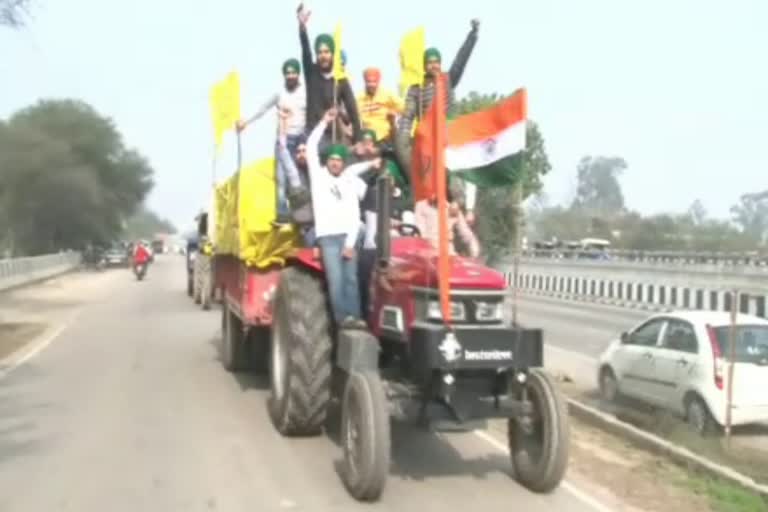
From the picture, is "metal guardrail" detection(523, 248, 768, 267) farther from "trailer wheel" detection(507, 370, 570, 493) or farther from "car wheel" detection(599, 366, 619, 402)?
"trailer wheel" detection(507, 370, 570, 493)

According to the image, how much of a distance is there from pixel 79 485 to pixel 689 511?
14.9 ft

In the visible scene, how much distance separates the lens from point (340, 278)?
31.3 ft

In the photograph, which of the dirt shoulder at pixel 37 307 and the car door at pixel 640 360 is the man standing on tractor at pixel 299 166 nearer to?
the car door at pixel 640 360

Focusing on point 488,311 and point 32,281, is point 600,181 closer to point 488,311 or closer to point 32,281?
point 32,281

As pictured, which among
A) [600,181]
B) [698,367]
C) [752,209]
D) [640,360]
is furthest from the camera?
[600,181]

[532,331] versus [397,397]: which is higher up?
[532,331]

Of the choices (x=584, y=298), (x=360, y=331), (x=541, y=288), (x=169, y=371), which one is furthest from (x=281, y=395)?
(x=541, y=288)

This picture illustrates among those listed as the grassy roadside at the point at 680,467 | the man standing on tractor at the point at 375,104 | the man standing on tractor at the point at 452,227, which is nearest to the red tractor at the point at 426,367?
the man standing on tractor at the point at 452,227

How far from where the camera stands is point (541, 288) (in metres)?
44.8

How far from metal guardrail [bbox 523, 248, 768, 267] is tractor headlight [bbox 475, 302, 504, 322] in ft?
100

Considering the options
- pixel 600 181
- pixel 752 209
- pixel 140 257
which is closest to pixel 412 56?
pixel 140 257

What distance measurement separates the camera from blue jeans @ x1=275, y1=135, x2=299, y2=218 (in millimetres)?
11258

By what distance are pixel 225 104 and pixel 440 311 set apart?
21.4ft

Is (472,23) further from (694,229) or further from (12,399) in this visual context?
(694,229)
